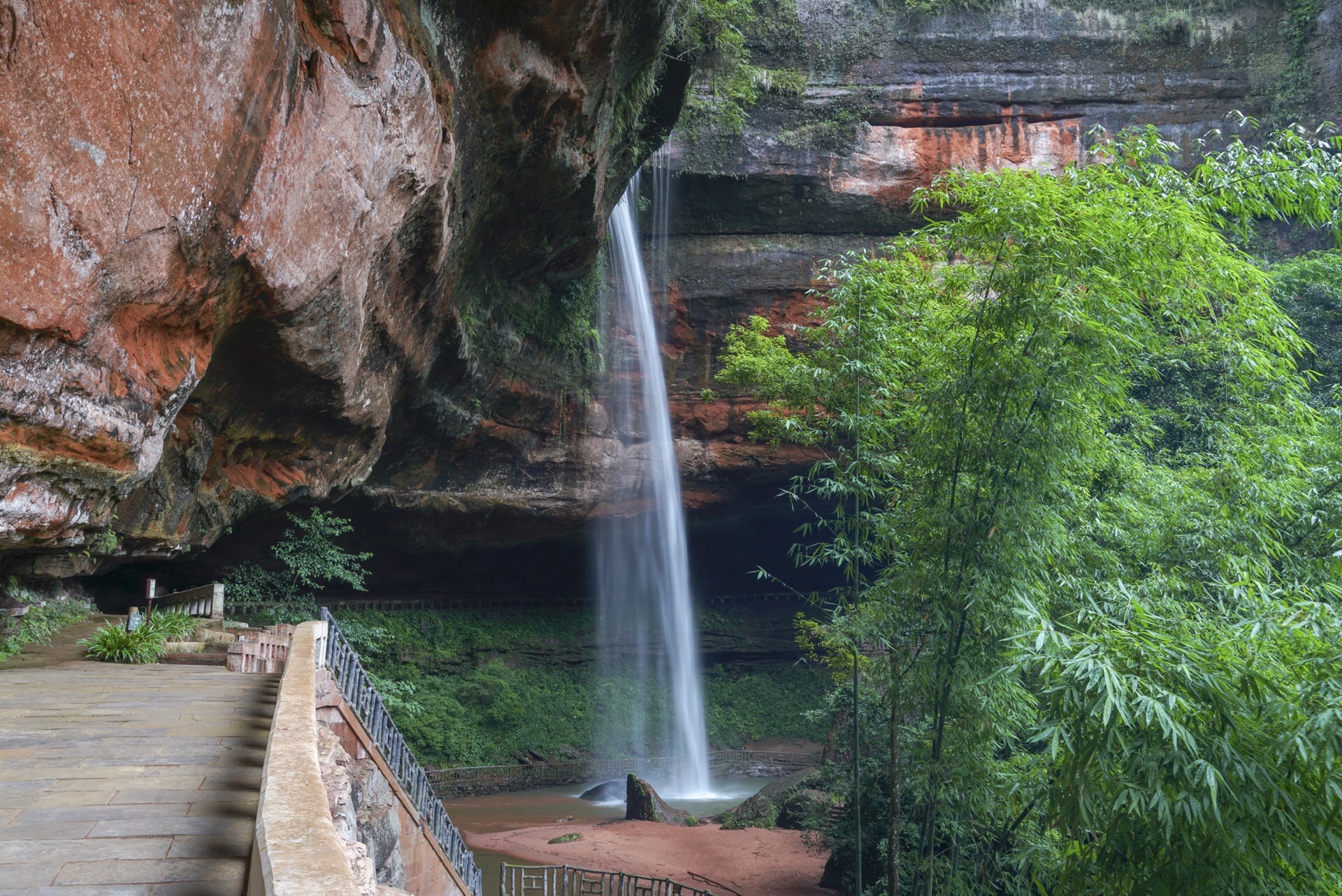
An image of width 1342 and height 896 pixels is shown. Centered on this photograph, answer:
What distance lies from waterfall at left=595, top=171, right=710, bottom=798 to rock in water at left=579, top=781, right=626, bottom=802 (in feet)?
5.43

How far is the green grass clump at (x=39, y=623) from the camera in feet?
27.0

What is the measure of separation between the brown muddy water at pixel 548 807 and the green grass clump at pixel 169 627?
5.95 meters

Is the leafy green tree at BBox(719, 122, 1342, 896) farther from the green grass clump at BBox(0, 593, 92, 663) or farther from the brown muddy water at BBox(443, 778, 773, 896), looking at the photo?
the brown muddy water at BBox(443, 778, 773, 896)

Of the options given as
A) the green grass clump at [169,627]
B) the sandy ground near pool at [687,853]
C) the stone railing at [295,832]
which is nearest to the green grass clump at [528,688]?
the sandy ground near pool at [687,853]

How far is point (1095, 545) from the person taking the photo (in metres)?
7.03

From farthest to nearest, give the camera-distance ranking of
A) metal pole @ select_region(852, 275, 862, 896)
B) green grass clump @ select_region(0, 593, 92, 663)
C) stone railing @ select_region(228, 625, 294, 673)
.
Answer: green grass clump @ select_region(0, 593, 92, 663), metal pole @ select_region(852, 275, 862, 896), stone railing @ select_region(228, 625, 294, 673)

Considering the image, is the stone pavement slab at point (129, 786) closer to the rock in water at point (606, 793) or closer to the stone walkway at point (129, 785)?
the stone walkway at point (129, 785)

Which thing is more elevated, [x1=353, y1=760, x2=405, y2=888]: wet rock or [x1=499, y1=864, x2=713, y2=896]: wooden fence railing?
[x1=353, y1=760, x2=405, y2=888]: wet rock

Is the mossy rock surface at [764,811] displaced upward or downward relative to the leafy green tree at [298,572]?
downward

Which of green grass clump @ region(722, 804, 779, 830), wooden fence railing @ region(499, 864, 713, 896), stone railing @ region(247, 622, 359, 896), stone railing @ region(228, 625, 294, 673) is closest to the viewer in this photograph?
stone railing @ region(247, 622, 359, 896)

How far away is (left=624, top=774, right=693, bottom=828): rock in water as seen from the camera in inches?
594

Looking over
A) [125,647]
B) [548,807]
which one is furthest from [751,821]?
[125,647]

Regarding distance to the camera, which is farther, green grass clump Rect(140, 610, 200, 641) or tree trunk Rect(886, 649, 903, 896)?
green grass clump Rect(140, 610, 200, 641)

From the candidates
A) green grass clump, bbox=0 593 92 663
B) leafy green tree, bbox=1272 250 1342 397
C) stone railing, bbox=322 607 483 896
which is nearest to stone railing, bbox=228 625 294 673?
stone railing, bbox=322 607 483 896
